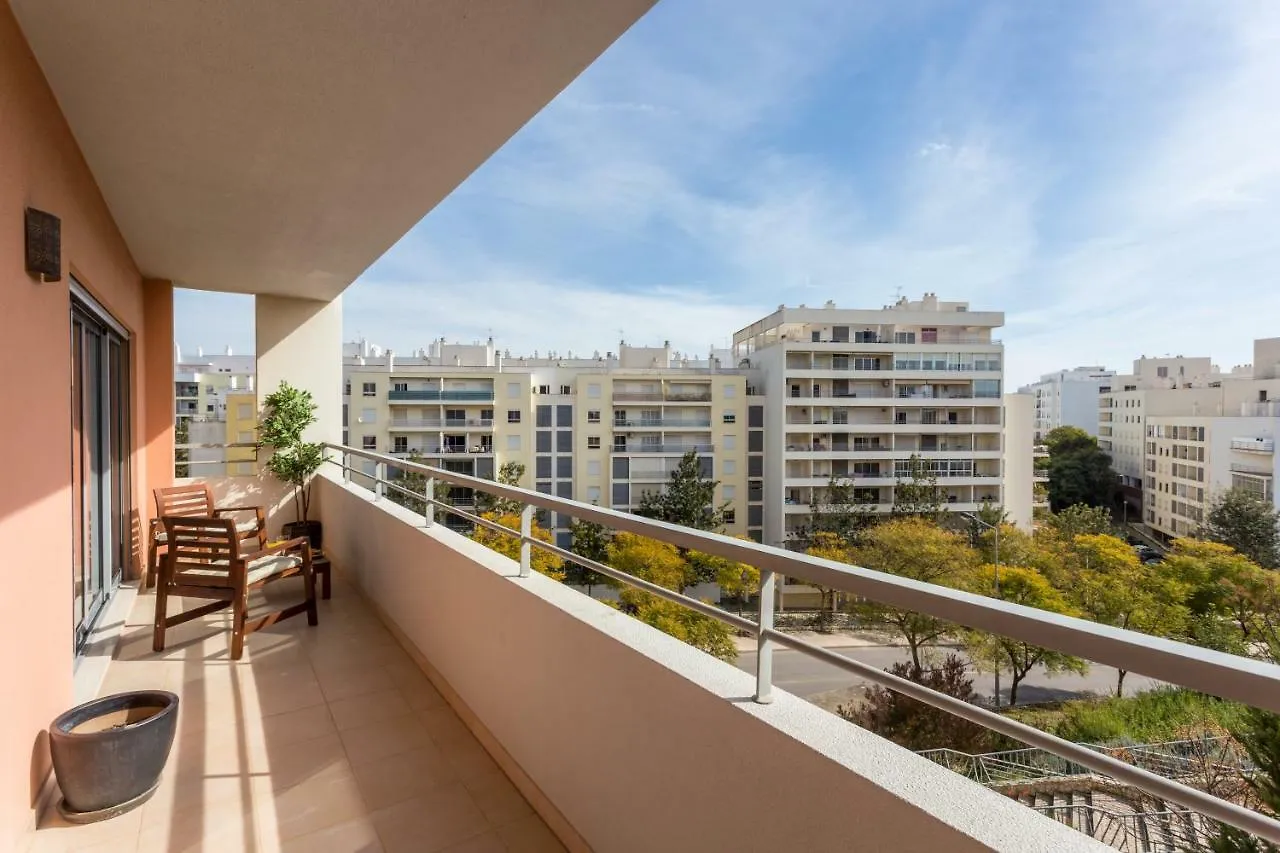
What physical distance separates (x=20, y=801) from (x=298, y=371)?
477 centimetres

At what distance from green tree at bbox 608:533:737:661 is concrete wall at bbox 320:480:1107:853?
33.8 feet

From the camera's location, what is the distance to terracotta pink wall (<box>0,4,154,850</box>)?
1.74 metres

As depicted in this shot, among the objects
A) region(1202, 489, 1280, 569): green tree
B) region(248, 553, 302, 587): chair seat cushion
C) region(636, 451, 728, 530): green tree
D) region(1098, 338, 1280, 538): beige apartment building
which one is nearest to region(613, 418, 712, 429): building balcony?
region(636, 451, 728, 530): green tree

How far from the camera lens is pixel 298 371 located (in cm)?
608

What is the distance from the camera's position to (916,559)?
23.2 meters

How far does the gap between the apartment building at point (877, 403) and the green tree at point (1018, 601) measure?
11.3 metres

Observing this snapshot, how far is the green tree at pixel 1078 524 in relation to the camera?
2608 centimetres

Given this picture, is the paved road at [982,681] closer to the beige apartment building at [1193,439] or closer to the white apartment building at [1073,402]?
the beige apartment building at [1193,439]

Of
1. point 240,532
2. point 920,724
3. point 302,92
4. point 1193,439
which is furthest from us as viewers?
point 1193,439

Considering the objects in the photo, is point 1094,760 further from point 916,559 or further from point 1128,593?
point 916,559

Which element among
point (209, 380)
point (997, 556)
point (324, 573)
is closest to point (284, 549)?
point (324, 573)

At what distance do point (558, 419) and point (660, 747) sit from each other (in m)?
29.7

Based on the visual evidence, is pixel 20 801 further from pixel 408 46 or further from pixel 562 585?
pixel 408 46

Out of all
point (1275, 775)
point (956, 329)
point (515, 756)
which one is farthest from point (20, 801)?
point (956, 329)
